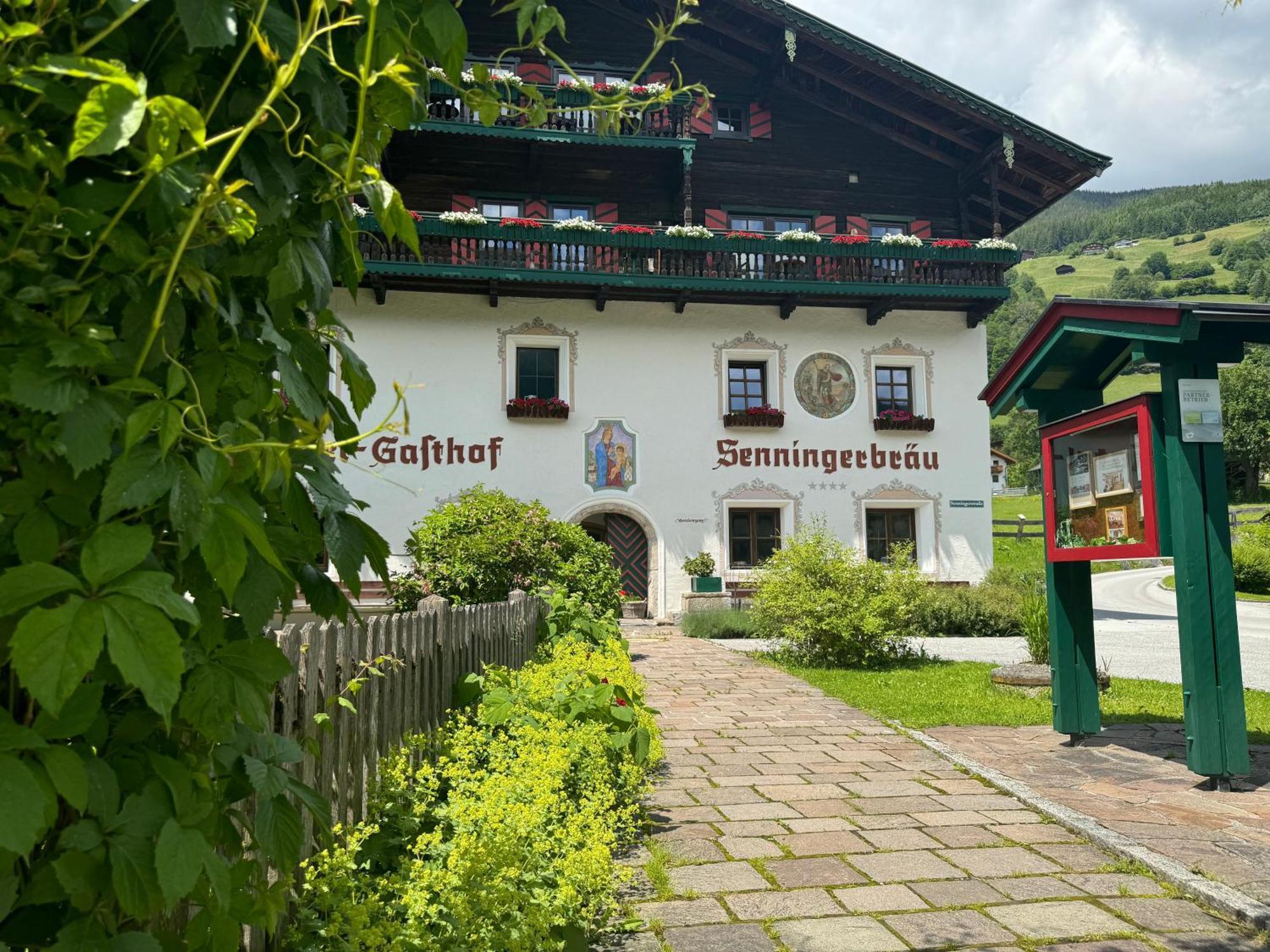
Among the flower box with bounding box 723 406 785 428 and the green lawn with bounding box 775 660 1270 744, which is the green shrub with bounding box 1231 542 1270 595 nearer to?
the flower box with bounding box 723 406 785 428

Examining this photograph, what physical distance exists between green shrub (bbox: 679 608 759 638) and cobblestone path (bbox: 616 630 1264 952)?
9118 millimetres

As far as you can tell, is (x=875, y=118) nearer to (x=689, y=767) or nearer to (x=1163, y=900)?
(x=689, y=767)

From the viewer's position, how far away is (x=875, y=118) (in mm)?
20156

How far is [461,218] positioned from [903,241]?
823 centimetres

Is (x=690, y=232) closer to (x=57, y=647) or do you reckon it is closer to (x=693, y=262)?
(x=693, y=262)

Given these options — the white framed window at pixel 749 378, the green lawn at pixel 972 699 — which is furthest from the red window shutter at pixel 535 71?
the green lawn at pixel 972 699

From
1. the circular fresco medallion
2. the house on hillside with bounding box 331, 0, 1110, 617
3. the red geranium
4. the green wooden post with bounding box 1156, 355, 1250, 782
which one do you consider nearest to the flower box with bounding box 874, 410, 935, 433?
the house on hillside with bounding box 331, 0, 1110, 617

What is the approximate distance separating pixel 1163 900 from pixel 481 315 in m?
16.0

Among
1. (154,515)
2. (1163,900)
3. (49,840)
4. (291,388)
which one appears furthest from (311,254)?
(1163,900)

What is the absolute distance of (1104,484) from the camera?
5844 mm

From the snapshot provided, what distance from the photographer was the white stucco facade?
17.8 metres

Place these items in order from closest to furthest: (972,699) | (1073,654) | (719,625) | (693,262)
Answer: (1073,654)
(972,699)
(719,625)
(693,262)

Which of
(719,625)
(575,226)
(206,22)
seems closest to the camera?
(206,22)

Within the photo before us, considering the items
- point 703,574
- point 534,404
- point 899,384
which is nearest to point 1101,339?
point 703,574
